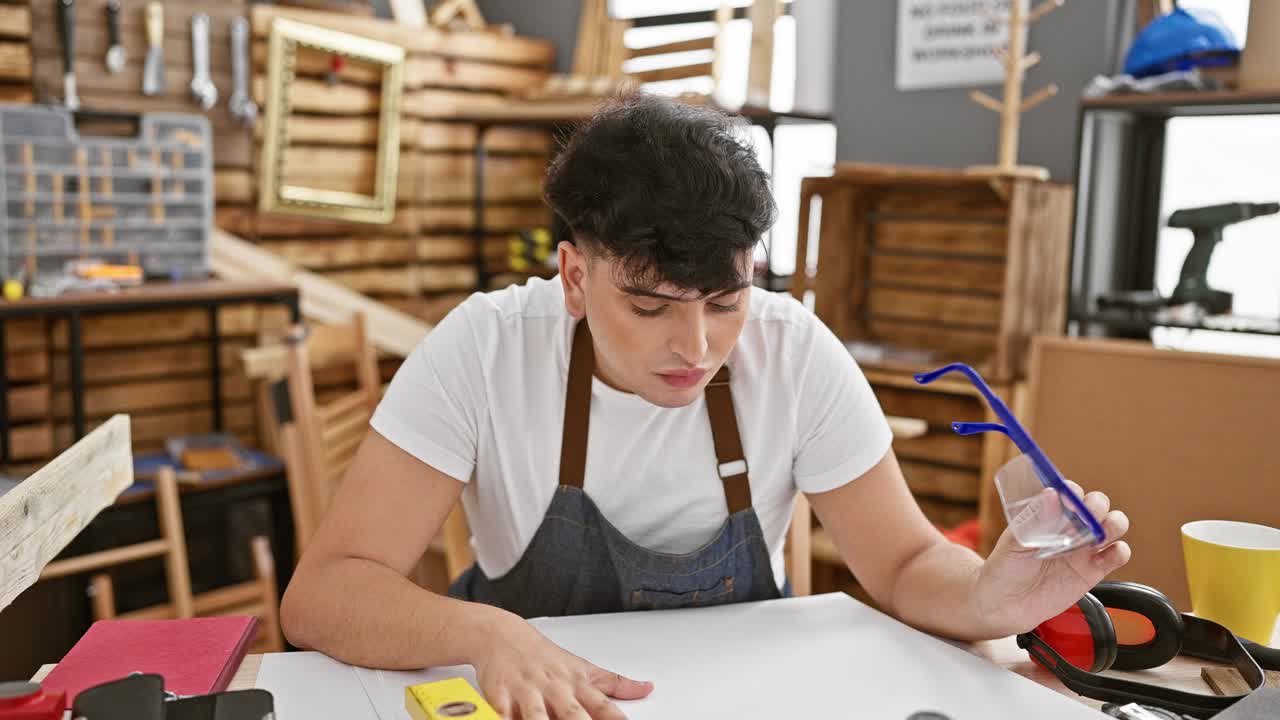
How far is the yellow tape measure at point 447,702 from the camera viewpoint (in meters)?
0.96

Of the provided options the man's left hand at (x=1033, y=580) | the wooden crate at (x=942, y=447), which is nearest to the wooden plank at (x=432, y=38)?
the wooden crate at (x=942, y=447)

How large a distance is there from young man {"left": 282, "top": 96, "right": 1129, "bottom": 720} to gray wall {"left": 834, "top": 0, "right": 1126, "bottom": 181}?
187 centimetres

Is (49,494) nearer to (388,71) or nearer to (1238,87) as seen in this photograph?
(1238,87)

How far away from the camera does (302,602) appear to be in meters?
1.31

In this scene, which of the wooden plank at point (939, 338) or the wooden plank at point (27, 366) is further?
the wooden plank at point (27, 366)

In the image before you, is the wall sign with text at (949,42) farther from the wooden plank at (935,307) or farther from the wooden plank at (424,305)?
the wooden plank at (424,305)

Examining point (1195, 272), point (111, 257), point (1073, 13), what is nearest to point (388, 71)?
point (111, 257)

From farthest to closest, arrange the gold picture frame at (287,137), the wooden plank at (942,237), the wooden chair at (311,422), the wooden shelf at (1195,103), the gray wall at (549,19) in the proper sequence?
1. the gray wall at (549,19)
2. the gold picture frame at (287,137)
3. the wooden plank at (942,237)
4. the wooden chair at (311,422)
5. the wooden shelf at (1195,103)

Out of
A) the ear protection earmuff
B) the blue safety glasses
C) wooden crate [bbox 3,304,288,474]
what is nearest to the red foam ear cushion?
the ear protection earmuff

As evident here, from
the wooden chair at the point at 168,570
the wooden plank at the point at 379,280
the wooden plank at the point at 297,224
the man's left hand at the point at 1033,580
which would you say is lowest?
the wooden chair at the point at 168,570

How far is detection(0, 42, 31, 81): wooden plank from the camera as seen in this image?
3447 mm

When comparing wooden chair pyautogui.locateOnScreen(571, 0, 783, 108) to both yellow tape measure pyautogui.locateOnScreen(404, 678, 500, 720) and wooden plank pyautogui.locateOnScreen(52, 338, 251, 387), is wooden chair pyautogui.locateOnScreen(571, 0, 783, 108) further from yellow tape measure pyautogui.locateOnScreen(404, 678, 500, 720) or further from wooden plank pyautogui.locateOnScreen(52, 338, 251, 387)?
yellow tape measure pyautogui.locateOnScreen(404, 678, 500, 720)

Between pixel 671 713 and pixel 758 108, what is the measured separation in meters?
2.85

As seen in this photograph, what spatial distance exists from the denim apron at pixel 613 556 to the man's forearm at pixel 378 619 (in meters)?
0.26
